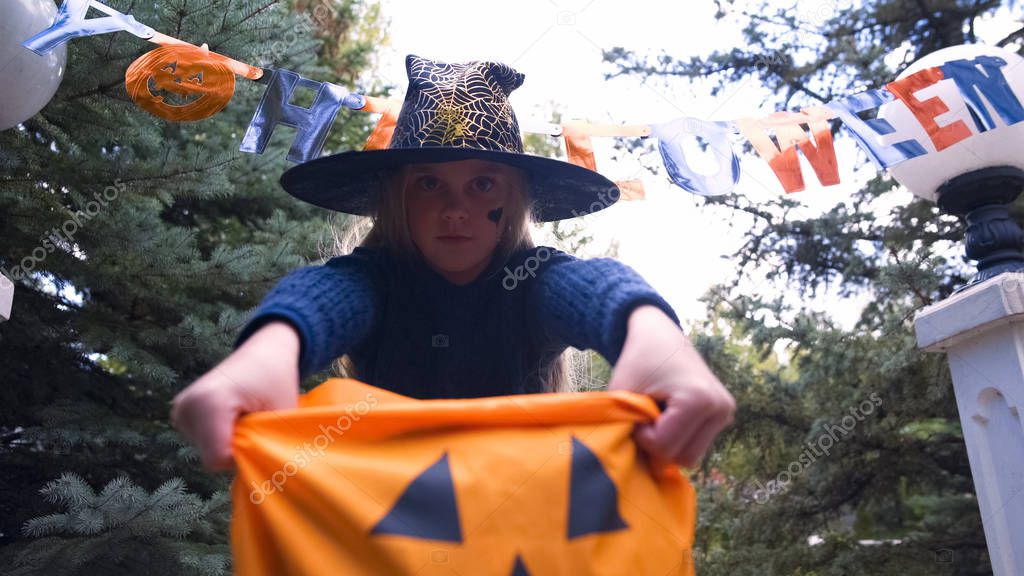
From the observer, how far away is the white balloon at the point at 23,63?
7.02 ft

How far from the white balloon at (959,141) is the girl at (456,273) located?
1.60m

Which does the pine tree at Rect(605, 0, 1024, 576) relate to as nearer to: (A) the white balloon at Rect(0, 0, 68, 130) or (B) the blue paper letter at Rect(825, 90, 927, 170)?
(B) the blue paper letter at Rect(825, 90, 927, 170)

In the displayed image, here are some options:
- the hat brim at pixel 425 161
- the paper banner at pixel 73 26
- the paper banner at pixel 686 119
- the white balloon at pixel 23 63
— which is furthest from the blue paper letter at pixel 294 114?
the hat brim at pixel 425 161

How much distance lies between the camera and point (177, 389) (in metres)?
3.75

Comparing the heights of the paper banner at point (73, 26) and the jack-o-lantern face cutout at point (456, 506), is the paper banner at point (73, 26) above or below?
above

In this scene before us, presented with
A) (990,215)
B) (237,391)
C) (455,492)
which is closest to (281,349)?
(237,391)

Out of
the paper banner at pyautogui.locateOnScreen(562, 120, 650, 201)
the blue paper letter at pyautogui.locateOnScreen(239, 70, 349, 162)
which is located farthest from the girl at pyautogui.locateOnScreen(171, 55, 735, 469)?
the paper banner at pyautogui.locateOnScreen(562, 120, 650, 201)

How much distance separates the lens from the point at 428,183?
1451mm

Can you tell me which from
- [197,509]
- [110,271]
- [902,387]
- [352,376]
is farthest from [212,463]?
[902,387]

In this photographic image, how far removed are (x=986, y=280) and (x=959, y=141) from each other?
450mm

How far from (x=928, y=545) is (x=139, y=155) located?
4537 millimetres

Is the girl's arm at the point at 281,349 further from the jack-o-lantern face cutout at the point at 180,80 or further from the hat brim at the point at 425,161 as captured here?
the jack-o-lantern face cutout at the point at 180,80

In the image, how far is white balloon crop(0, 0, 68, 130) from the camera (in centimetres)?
214

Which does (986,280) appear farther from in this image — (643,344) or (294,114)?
(294,114)
